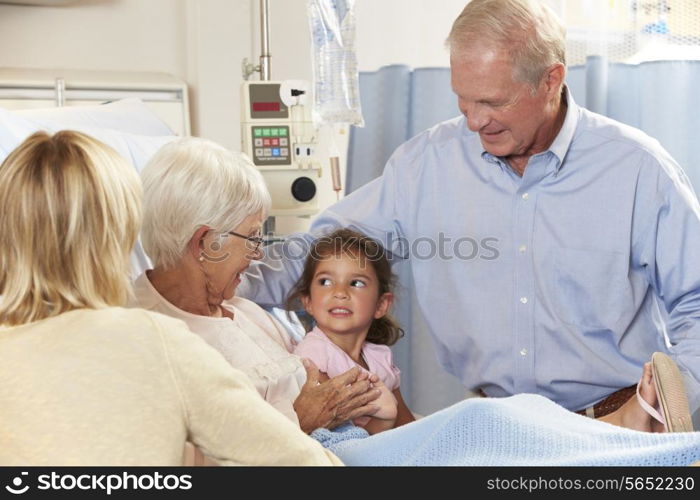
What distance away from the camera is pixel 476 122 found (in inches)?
83.7

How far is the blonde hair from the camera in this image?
118cm

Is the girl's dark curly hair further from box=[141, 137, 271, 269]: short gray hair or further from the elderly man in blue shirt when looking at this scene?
box=[141, 137, 271, 269]: short gray hair

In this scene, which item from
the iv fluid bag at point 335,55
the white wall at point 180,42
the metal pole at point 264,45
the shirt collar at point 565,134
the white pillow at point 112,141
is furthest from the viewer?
the white wall at point 180,42

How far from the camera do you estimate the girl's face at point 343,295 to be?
2229 mm

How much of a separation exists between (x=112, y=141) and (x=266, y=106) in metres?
0.65

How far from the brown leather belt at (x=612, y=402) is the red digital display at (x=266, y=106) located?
4.17 feet

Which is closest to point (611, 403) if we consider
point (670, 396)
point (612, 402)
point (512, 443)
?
point (612, 402)

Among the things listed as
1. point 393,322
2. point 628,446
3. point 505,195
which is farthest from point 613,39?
point 628,446

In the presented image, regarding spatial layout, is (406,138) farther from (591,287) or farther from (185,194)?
(185,194)

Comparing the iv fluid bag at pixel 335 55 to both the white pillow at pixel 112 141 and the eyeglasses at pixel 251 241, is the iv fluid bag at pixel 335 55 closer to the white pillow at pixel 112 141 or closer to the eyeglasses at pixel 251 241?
the white pillow at pixel 112 141

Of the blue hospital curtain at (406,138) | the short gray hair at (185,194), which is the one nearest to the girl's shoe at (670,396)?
the short gray hair at (185,194)

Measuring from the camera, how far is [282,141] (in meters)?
2.79

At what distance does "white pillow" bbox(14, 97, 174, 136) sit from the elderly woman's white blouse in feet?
2.38
